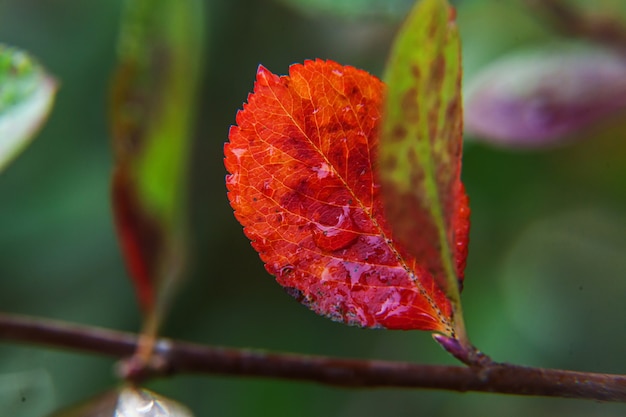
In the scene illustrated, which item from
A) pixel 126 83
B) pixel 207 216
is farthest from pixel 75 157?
pixel 126 83

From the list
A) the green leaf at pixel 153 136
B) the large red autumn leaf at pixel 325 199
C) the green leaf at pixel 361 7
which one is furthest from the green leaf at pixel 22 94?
the green leaf at pixel 361 7

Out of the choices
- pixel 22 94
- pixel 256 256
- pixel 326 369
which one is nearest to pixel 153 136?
pixel 22 94

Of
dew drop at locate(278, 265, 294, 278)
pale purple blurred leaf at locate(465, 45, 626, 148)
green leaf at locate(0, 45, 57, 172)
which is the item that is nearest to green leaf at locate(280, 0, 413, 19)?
pale purple blurred leaf at locate(465, 45, 626, 148)

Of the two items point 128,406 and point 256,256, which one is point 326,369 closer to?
point 128,406

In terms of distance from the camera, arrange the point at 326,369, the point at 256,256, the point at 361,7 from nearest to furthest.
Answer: the point at 326,369 < the point at 361,7 < the point at 256,256

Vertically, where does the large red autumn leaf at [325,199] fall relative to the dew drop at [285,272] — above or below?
above

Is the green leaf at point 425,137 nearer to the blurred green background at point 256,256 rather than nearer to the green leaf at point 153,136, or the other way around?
the green leaf at point 153,136

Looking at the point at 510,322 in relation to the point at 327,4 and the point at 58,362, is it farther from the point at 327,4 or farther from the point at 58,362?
the point at 58,362
